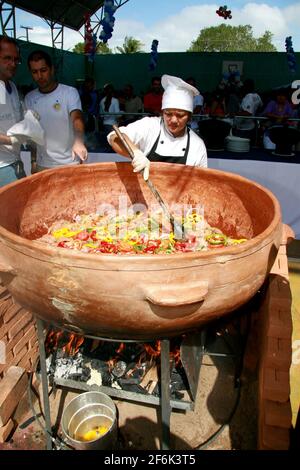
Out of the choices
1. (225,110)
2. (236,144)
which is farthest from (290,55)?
(236,144)

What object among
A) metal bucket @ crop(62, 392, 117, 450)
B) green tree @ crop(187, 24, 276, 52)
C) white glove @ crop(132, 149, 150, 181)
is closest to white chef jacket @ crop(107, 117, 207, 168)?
white glove @ crop(132, 149, 150, 181)

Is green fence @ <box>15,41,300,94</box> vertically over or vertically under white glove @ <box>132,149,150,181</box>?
over

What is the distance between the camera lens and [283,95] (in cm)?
816

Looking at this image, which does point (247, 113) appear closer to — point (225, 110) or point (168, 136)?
point (225, 110)

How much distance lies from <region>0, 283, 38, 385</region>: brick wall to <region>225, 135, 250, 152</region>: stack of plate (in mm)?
4140

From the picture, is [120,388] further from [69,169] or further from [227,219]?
[69,169]

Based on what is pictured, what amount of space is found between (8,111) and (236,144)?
3692mm

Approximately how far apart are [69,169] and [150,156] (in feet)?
2.57

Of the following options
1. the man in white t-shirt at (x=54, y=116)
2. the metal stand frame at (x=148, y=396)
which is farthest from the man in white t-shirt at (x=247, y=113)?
the metal stand frame at (x=148, y=396)

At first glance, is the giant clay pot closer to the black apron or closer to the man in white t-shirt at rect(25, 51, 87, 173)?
the black apron

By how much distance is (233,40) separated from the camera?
68188 mm

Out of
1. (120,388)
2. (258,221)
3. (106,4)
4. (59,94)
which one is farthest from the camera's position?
(106,4)

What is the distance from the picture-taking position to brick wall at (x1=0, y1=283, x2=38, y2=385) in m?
2.37

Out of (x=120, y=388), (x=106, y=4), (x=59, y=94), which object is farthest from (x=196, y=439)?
(x=106, y=4)
